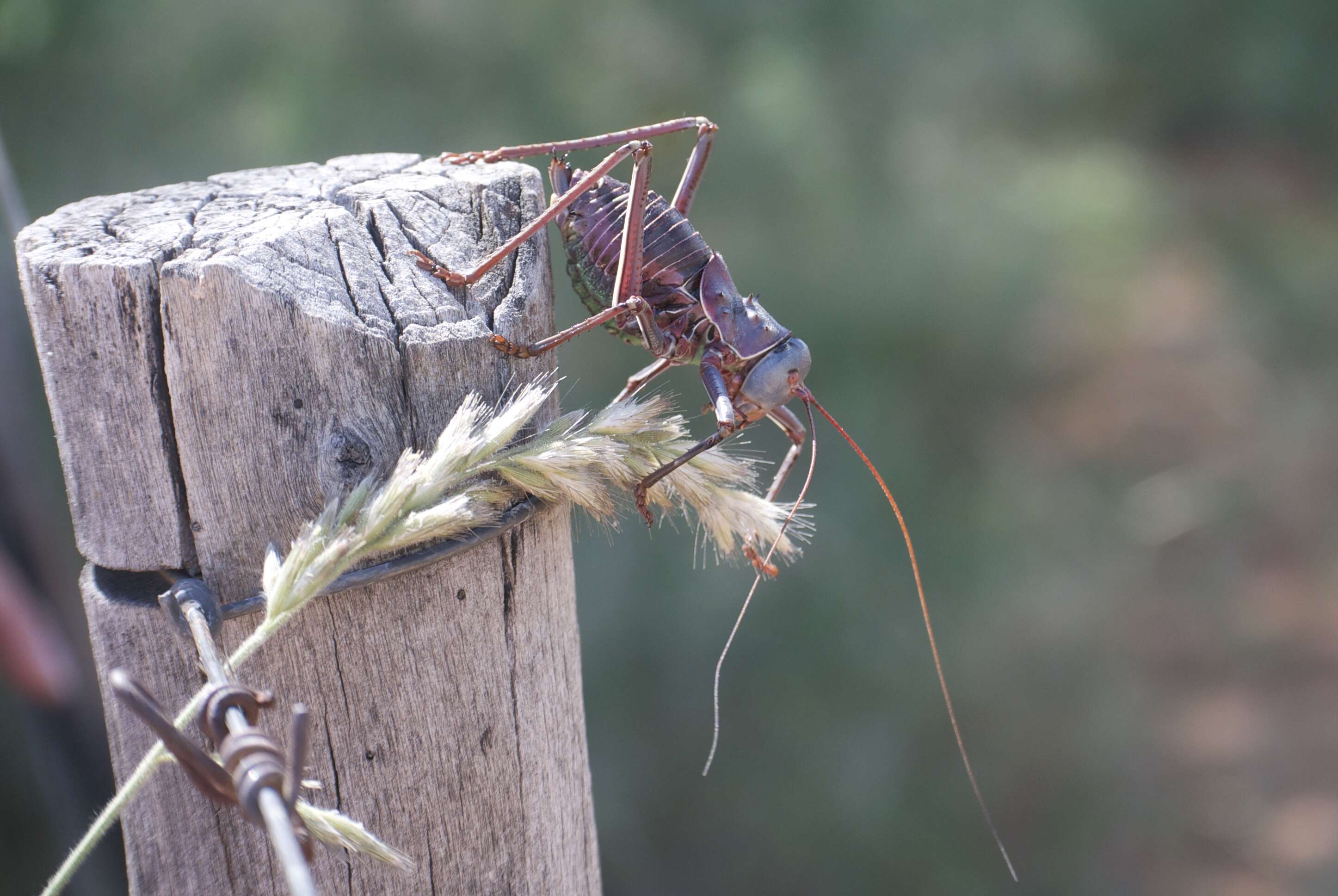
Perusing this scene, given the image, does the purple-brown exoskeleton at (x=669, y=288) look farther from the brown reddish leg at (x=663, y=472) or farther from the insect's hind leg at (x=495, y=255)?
the brown reddish leg at (x=663, y=472)

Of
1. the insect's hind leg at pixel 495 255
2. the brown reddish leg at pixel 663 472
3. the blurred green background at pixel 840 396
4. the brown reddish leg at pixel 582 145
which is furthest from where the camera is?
the blurred green background at pixel 840 396

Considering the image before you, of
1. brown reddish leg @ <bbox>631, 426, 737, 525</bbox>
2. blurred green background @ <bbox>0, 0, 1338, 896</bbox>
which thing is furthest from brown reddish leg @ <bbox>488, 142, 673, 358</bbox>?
blurred green background @ <bbox>0, 0, 1338, 896</bbox>

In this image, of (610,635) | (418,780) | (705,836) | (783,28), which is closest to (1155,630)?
(705,836)

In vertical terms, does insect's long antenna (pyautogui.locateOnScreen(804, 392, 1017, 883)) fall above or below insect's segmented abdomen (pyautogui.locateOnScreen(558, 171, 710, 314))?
below

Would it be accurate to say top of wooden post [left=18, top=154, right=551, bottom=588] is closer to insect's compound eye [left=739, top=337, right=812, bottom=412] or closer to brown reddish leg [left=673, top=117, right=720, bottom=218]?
insect's compound eye [left=739, top=337, right=812, bottom=412]

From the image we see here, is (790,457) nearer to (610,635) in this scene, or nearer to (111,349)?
(111,349)

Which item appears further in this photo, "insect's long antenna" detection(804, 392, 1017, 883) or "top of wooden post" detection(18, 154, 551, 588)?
"insect's long antenna" detection(804, 392, 1017, 883)

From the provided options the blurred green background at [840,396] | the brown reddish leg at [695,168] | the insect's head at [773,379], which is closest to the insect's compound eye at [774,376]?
the insect's head at [773,379]
